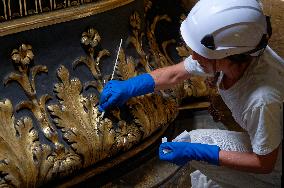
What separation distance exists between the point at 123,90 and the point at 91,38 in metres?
0.20

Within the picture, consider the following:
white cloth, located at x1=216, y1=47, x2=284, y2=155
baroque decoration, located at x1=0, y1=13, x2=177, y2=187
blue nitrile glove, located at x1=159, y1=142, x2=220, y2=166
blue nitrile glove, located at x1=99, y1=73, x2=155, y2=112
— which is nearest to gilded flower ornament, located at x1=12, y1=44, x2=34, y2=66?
baroque decoration, located at x1=0, y1=13, x2=177, y2=187

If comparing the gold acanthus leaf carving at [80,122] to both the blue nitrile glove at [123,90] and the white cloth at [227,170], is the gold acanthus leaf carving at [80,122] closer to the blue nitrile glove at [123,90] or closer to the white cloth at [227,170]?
the blue nitrile glove at [123,90]

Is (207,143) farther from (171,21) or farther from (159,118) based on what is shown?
(171,21)

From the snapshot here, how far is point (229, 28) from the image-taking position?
1.23 m

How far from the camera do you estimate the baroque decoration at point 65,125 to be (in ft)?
4.54

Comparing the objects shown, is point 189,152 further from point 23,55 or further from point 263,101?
point 23,55

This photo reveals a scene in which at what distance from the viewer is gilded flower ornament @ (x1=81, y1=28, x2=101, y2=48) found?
1.55m

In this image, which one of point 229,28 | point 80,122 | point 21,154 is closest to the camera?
point 229,28

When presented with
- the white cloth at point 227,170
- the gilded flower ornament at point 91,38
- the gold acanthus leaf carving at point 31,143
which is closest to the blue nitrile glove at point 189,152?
the white cloth at point 227,170

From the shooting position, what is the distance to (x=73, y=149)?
1462 millimetres

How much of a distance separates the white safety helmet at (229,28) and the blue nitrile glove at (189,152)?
278 mm

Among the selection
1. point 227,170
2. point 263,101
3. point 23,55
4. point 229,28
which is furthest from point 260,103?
point 23,55

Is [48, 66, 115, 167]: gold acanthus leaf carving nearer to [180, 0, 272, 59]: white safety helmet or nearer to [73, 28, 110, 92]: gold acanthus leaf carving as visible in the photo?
[73, 28, 110, 92]: gold acanthus leaf carving

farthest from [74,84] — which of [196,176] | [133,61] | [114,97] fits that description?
[196,176]
